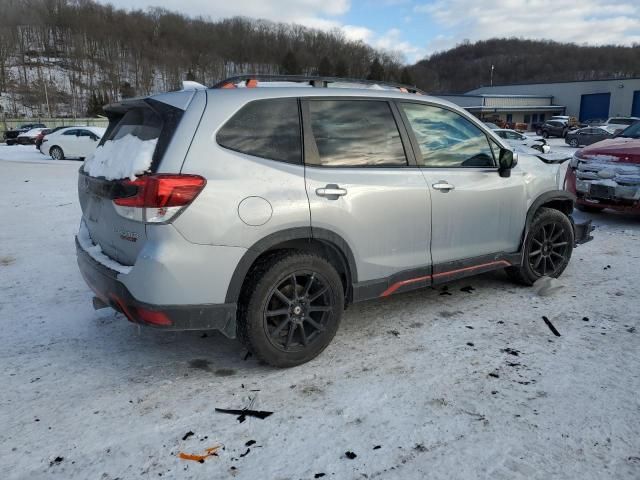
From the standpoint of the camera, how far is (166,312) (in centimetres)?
287

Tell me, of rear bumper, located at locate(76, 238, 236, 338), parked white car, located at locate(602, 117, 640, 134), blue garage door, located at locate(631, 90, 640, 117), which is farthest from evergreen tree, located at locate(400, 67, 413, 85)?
rear bumper, located at locate(76, 238, 236, 338)

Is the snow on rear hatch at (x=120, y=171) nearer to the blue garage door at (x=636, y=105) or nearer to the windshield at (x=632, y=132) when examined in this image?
the windshield at (x=632, y=132)

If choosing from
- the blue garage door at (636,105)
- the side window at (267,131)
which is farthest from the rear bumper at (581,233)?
the blue garage door at (636,105)

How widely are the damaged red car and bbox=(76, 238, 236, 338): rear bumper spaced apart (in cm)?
635

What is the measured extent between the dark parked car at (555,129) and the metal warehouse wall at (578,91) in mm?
26754

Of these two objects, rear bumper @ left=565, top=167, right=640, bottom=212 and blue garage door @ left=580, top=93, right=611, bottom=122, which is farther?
blue garage door @ left=580, top=93, right=611, bottom=122

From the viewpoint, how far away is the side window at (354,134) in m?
3.36

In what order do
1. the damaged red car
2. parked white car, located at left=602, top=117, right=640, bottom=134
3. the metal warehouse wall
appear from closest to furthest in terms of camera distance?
the damaged red car < parked white car, located at left=602, top=117, right=640, bottom=134 < the metal warehouse wall

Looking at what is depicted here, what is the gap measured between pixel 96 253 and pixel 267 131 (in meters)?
1.39

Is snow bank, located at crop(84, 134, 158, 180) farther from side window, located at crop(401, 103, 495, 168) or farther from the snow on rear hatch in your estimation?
side window, located at crop(401, 103, 495, 168)

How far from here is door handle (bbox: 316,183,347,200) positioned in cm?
323

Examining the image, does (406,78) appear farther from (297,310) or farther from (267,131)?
(297,310)

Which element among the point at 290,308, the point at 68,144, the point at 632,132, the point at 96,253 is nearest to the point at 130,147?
the point at 96,253

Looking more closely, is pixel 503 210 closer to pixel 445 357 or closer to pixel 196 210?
pixel 445 357
